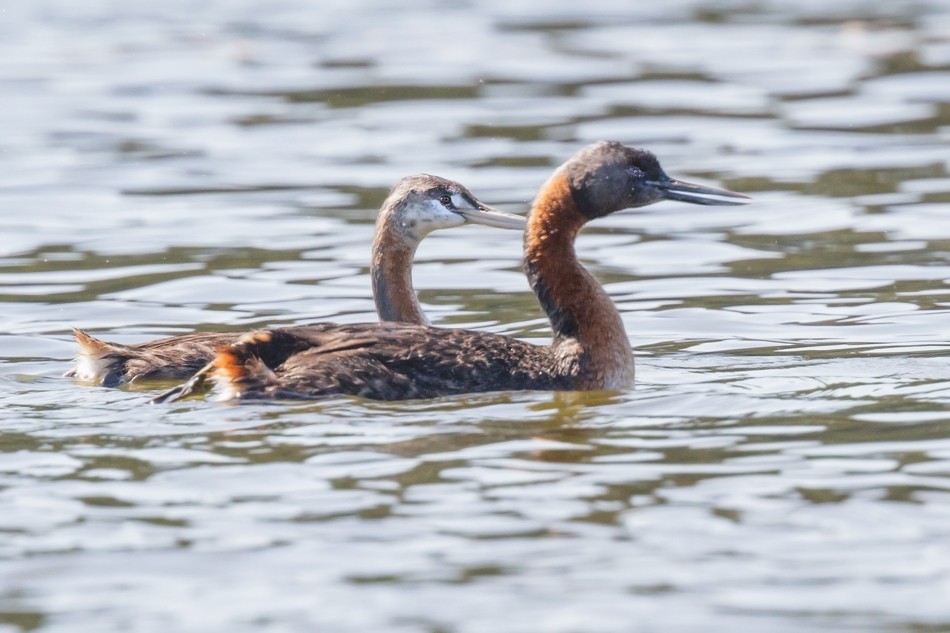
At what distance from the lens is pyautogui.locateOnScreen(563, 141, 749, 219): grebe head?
937cm

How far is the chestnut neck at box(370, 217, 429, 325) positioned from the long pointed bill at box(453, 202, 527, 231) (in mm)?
379

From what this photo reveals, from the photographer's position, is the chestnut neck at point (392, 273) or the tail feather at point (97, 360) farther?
the chestnut neck at point (392, 273)

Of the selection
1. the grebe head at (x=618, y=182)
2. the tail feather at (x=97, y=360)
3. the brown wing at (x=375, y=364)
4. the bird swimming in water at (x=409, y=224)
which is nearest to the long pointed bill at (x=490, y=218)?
the bird swimming in water at (x=409, y=224)

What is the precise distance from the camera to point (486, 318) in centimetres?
1151

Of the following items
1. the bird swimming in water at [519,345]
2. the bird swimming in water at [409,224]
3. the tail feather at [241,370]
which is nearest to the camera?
the tail feather at [241,370]

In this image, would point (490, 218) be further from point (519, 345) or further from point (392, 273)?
point (519, 345)

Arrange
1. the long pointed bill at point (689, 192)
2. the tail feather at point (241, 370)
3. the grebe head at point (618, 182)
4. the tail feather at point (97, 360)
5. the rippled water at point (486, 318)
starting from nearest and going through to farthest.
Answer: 1. the rippled water at point (486, 318)
2. the tail feather at point (241, 370)
3. the tail feather at point (97, 360)
4. the grebe head at point (618, 182)
5. the long pointed bill at point (689, 192)

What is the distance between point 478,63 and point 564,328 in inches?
538

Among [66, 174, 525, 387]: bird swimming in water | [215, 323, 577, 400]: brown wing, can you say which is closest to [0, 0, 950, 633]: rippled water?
[215, 323, 577, 400]: brown wing

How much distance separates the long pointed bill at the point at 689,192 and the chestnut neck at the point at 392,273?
1.54m

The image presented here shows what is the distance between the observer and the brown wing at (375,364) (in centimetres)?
841

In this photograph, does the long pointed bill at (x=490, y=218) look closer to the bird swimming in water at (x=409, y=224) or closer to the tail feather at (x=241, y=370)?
the bird swimming in water at (x=409, y=224)

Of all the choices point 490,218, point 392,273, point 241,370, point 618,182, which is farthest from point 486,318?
point 241,370

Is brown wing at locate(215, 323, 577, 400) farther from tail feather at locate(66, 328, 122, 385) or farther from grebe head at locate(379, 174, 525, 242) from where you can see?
grebe head at locate(379, 174, 525, 242)
